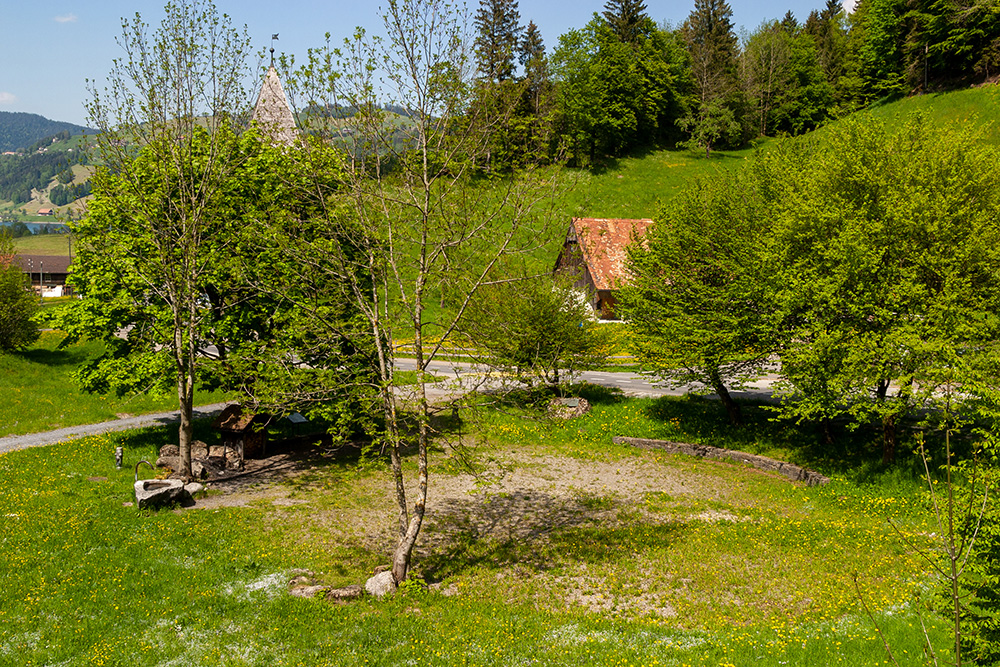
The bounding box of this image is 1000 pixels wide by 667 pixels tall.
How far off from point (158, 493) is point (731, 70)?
3819 inches

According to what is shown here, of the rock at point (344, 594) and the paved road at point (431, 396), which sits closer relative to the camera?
the rock at point (344, 594)

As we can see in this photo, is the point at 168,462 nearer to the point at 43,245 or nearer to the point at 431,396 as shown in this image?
the point at 431,396

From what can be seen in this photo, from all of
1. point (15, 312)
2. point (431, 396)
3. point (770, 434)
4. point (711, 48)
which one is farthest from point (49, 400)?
point (711, 48)

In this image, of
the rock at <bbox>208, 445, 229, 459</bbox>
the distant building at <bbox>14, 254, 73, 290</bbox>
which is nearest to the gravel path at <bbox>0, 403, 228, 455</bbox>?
the rock at <bbox>208, 445, 229, 459</bbox>

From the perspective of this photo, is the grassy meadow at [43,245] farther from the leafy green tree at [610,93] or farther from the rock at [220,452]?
the rock at [220,452]

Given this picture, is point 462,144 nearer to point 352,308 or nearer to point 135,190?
point 352,308

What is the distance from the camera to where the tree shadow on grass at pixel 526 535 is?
15.8m

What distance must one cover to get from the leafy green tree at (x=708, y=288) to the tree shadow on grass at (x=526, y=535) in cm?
813

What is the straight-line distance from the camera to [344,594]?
44.7ft

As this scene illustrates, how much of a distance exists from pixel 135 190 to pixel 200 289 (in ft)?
12.6

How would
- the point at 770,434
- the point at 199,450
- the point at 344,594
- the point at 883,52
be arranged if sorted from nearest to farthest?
the point at 344,594 → the point at 199,450 → the point at 770,434 → the point at 883,52

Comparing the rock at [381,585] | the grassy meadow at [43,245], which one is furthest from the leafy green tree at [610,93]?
the grassy meadow at [43,245]

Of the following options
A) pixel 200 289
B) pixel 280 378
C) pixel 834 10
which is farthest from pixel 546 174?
pixel 834 10

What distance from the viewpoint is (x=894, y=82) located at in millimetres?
77500
